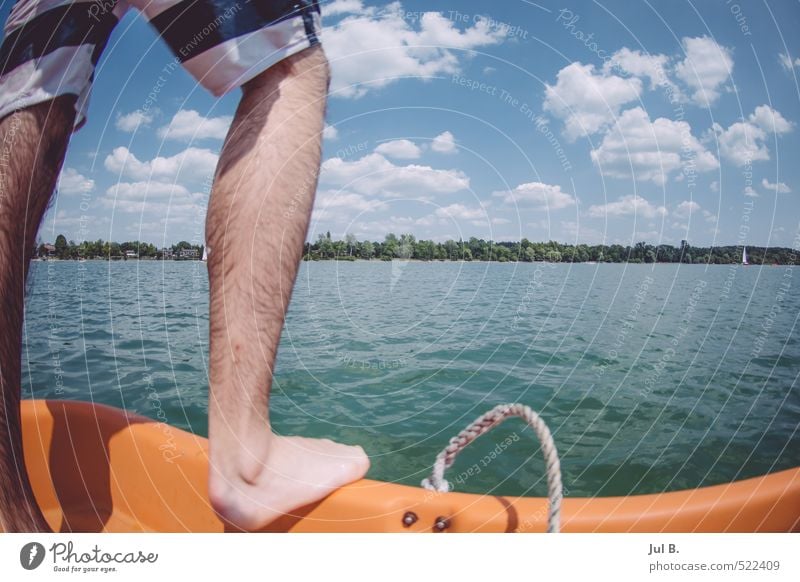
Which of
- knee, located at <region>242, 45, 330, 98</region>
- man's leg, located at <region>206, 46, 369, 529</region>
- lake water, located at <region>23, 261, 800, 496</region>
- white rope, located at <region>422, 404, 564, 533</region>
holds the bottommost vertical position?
lake water, located at <region>23, 261, 800, 496</region>

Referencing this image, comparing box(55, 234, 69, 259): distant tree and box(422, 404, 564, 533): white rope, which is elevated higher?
box(55, 234, 69, 259): distant tree

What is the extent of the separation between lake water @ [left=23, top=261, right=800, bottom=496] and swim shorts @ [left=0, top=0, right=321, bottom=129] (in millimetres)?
309

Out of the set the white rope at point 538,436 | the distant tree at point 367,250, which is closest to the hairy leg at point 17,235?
the white rope at point 538,436

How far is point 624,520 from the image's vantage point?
0.52 meters

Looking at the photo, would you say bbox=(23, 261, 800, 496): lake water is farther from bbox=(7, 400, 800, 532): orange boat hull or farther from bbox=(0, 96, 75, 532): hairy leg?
bbox=(7, 400, 800, 532): orange boat hull

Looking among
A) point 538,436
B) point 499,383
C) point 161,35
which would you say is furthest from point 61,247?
point 499,383

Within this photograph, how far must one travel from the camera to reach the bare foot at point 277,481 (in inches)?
20.3

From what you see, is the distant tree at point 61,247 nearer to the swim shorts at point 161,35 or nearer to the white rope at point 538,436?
the swim shorts at point 161,35

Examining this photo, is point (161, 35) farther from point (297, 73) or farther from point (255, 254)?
point (255, 254)

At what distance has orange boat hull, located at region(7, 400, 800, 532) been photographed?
52 cm
